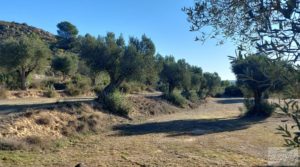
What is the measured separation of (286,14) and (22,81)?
44259 millimetres

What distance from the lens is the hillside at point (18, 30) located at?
320 feet

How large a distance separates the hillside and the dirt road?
253ft

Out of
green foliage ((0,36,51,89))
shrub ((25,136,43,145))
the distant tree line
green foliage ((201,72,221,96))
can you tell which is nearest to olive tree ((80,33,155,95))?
the distant tree line

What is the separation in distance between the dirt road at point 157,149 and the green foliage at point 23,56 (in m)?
21.8

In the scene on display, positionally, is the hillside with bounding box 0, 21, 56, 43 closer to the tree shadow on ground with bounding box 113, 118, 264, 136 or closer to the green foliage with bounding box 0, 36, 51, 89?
the green foliage with bounding box 0, 36, 51, 89

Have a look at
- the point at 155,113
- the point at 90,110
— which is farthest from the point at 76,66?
the point at 90,110

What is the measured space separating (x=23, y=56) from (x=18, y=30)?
65.8 m

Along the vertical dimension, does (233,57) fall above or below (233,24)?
below

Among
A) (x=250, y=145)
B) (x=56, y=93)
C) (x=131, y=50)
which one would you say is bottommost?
(x=250, y=145)

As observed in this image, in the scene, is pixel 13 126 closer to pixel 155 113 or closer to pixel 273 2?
pixel 273 2

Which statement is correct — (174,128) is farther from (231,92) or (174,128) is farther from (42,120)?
(231,92)

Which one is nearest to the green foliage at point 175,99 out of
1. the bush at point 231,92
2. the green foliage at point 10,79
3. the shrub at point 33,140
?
the green foliage at point 10,79

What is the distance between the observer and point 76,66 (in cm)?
6134

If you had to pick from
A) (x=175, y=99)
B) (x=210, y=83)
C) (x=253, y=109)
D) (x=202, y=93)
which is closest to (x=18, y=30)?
(x=210, y=83)
